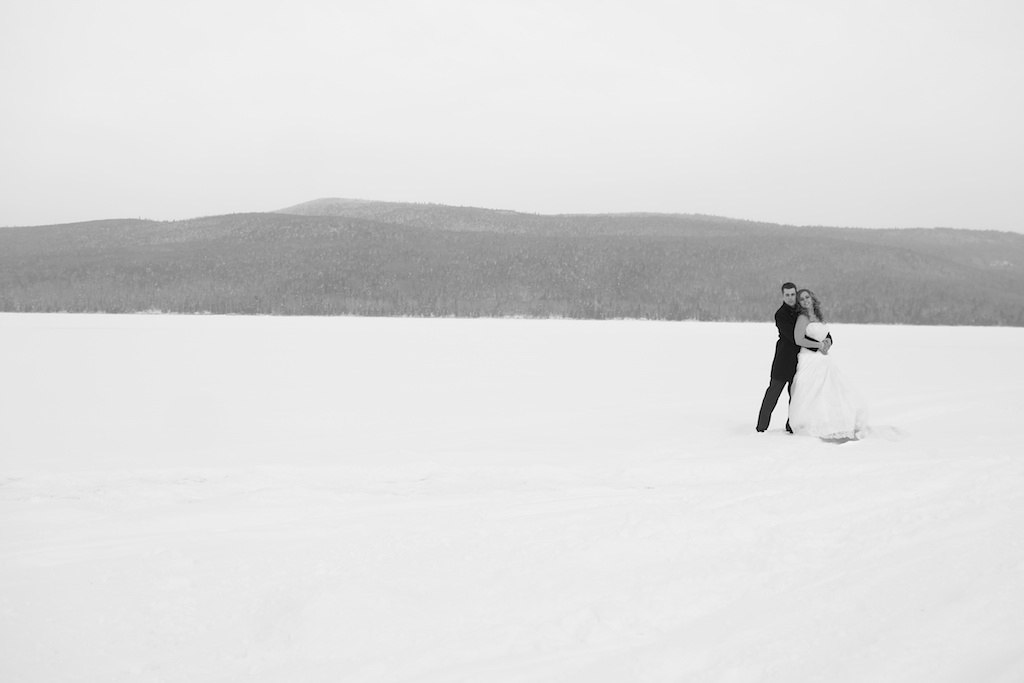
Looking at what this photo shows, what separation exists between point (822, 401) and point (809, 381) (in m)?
0.35

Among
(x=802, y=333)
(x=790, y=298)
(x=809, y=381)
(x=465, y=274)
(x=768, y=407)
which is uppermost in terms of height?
(x=465, y=274)

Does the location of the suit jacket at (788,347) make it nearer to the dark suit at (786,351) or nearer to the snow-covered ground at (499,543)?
the dark suit at (786,351)

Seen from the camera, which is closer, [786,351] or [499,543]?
[499,543]

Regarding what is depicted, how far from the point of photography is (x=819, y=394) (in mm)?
9516

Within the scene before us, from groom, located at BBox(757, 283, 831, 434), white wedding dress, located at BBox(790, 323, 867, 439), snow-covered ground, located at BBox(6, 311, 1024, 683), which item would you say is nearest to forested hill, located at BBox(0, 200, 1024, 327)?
groom, located at BBox(757, 283, 831, 434)

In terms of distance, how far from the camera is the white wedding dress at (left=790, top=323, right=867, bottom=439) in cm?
932

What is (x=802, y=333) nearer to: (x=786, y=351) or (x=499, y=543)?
(x=786, y=351)

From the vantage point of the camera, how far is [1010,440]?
8.88 meters

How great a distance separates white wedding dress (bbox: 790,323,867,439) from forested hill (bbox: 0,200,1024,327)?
899 inches

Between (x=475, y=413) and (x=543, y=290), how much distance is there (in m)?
29.9

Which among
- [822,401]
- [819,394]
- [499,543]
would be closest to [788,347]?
[819,394]

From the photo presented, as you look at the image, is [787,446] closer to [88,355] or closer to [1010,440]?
[1010,440]

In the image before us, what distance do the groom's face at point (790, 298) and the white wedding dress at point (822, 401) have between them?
355mm

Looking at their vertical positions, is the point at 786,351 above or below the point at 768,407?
above
